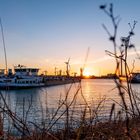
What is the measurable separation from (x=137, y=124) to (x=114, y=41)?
297 cm

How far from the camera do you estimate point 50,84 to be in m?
127

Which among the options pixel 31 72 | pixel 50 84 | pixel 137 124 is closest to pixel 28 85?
pixel 31 72

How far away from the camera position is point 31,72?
105812 mm

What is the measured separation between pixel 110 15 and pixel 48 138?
2.29 meters

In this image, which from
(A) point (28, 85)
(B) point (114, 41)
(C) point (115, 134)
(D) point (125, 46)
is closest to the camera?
(B) point (114, 41)

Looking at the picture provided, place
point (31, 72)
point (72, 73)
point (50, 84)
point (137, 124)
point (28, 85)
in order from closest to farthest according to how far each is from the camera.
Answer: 1. point (72, 73)
2. point (137, 124)
3. point (28, 85)
4. point (31, 72)
5. point (50, 84)

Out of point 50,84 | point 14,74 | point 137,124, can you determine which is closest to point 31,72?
point 14,74

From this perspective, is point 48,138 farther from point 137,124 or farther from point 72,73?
point 137,124

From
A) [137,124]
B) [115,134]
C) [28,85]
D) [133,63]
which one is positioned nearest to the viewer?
[133,63]

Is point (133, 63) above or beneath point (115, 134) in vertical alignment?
above

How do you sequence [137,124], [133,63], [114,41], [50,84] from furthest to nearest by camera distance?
[50,84]
[137,124]
[133,63]
[114,41]

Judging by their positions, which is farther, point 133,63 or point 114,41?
point 133,63

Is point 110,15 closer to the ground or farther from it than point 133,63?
farther from it

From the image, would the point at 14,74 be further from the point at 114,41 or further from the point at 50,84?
the point at 114,41
